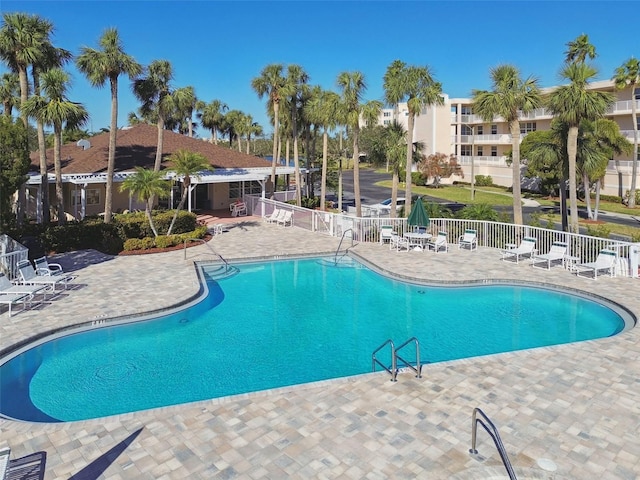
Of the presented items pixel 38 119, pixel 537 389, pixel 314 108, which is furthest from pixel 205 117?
pixel 537 389

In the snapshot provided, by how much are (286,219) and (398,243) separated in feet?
25.7

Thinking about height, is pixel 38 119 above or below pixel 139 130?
below

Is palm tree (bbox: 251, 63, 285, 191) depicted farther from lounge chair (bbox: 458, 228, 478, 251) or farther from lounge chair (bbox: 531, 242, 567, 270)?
lounge chair (bbox: 531, 242, 567, 270)

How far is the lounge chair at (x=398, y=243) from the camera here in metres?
20.7

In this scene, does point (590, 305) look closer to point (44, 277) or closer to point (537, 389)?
point (537, 389)

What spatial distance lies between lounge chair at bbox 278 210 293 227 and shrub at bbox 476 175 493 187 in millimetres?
37517

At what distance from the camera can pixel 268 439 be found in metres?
6.62

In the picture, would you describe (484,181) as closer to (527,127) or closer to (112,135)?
(527,127)

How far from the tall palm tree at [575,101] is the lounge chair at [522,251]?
2928mm

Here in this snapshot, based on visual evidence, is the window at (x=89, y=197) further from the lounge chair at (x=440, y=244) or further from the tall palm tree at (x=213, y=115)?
the tall palm tree at (x=213, y=115)

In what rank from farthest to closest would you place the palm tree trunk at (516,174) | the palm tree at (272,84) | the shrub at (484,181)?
1. the shrub at (484,181)
2. the palm tree at (272,84)
3. the palm tree trunk at (516,174)

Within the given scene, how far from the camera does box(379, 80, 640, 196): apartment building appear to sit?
45031mm

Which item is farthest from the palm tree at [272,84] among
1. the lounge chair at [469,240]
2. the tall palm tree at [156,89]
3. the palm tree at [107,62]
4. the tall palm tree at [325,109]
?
the lounge chair at [469,240]

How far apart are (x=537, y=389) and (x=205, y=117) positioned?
54605mm
